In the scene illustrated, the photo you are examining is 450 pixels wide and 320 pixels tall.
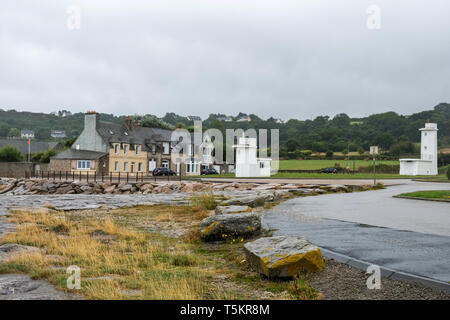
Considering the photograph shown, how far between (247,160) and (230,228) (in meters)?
46.5

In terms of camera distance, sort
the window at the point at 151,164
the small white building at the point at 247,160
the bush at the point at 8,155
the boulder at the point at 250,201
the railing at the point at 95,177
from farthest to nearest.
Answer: the window at the point at 151,164 < the bush at the point at 8,155 < the small white building at the point at 247,160 < the railing at the point at 95,177 < the boulder at the point at 250,201

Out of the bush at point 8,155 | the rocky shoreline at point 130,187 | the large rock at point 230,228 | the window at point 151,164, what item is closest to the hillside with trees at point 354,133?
the window at point 151,164

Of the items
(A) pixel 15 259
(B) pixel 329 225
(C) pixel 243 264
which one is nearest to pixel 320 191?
(B) pixel 329 225

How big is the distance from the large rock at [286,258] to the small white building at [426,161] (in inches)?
2615

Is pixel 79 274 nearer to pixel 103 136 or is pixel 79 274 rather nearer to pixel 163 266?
pixel 163 266

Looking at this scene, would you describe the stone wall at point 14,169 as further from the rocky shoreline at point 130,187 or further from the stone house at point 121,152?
the rocky shoreline at point 130,187

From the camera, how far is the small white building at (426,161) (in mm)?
67625

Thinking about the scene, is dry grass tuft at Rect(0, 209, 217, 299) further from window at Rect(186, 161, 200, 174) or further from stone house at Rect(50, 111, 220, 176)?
window at Rect(186, 161, 200, 174)

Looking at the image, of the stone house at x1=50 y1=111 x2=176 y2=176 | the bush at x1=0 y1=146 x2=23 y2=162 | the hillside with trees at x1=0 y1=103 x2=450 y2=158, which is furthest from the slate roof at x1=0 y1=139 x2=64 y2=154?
the stone house at x1=50 y1=111 x2=176 y2=176

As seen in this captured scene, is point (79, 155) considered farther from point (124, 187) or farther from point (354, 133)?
point (354, 133)

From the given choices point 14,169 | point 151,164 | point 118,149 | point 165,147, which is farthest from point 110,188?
point 165,147

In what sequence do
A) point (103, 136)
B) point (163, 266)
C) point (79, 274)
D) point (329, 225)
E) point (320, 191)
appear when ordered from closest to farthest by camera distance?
point (79, 274) < point (163, 266) < point (329, 225) < point (320, 191) < point (103, 136)
